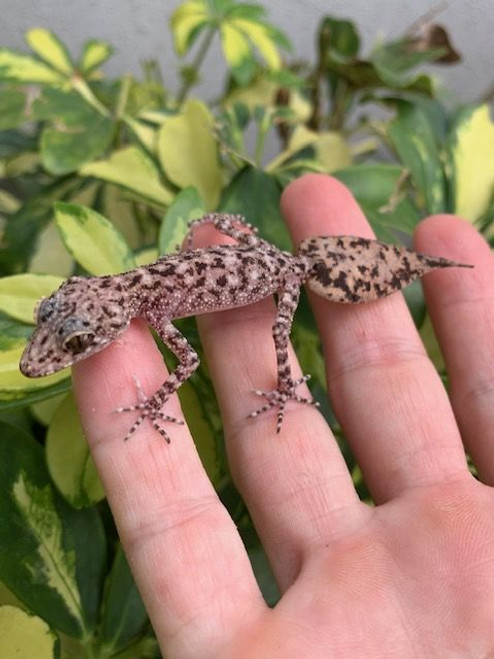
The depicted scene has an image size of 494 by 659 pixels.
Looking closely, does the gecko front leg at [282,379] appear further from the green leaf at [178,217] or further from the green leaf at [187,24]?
the green leaf at [187,24]

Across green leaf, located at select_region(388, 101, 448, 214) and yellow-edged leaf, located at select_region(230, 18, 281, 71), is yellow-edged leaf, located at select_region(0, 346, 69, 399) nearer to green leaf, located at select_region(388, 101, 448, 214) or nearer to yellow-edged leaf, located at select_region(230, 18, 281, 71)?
green leaf, located at select_region(388, 101, 448, 214)

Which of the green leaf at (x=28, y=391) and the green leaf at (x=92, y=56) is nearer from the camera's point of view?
the green leaf at (x=28, y=391)

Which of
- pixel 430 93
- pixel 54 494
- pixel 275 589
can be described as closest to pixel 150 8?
pixel 430 93

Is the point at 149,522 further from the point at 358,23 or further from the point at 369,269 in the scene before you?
the point at 358,23

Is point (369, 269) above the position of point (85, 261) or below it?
below

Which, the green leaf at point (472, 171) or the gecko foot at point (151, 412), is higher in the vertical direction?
the green leaf at point (472, 171)

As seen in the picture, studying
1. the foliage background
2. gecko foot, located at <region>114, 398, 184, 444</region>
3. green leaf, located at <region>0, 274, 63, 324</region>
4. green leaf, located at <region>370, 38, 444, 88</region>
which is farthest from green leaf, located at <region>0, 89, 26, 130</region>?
green leaf, located at <region>370, 38, 444, 88</region>

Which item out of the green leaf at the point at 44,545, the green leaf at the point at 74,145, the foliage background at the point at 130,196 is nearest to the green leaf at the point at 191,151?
the foliage background at the point at 130,196
